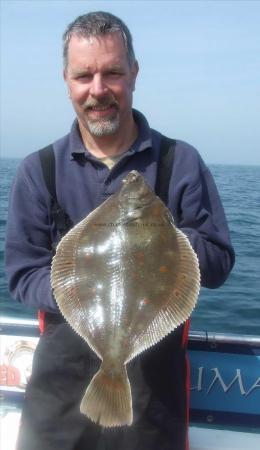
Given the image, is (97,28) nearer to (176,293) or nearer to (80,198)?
(80,198)

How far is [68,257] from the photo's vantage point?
8.43ft

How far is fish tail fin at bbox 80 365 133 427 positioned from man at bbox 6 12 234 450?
30 centimetres

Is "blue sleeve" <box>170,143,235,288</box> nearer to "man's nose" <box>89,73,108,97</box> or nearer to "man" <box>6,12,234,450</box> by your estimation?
"man" <box>6,12,234,450</box>

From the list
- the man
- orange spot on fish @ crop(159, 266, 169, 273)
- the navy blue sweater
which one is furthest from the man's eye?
orange spot on fish @ crop(159, 266, 169, 273)

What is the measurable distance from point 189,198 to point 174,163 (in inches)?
8.7

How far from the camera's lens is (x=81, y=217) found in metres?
2.98

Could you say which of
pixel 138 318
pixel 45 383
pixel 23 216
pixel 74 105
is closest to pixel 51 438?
pixel 45 383

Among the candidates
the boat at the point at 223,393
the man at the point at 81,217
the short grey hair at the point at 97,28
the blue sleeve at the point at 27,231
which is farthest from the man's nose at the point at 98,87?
the boat at the point at 223,393

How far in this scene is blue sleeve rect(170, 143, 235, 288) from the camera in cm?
276

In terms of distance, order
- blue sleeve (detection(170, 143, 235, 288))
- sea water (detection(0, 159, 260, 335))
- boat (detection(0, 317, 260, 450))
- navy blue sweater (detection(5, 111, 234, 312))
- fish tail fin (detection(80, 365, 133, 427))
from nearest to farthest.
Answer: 1. fish tail fin (detection(80, 365, 133, 427))
2. blue sleeve (detection(170, 143, 235, 288))
3. navy blue sweater (detection(5, 111, 234, 312))
4. boat (detection(0, 317, 260, 450))
5. sea water (detection(0, 159, 260, 335))

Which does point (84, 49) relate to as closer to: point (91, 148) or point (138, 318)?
point (91, 148)

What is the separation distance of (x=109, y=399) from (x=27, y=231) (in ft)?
3.25

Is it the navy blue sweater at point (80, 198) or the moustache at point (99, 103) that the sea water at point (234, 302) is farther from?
the moustache at point (99, 103)

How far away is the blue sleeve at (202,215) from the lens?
276cm
